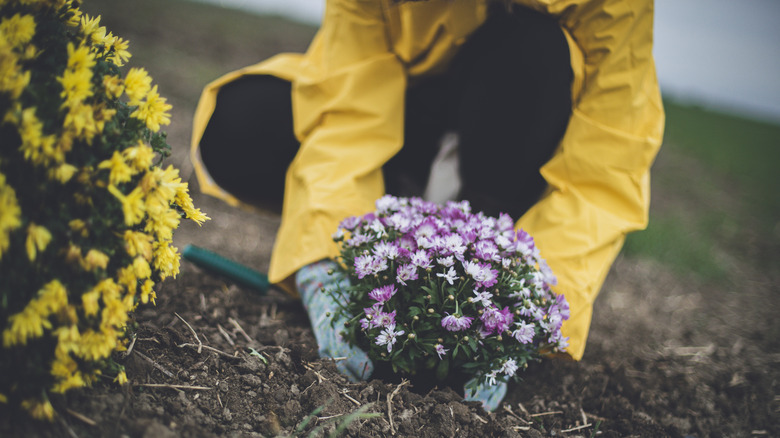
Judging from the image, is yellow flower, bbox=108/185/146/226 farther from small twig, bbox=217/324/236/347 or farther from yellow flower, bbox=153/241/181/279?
small twig, bbox=217/324/236/347

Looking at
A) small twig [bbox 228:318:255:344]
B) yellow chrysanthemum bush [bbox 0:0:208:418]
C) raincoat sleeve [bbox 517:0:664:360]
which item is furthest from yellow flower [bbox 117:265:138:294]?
raincoat sleeve [bbox 517:0:664:360]

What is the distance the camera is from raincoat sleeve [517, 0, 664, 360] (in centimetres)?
153

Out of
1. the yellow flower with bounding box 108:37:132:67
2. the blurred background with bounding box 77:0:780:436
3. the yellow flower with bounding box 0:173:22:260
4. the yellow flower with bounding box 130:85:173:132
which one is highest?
the yellow flower with bounding box 108:37:132:67

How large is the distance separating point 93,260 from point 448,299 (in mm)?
798

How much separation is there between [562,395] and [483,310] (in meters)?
0.75

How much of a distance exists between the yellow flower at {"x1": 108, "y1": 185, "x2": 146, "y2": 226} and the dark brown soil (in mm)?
436

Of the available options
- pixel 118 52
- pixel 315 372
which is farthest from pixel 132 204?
pixel 315 372

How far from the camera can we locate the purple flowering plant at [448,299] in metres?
1.17

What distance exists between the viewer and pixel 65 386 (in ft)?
3.01

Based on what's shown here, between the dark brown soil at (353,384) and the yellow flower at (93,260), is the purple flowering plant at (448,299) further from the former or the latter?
the yellow flower at (93,260)

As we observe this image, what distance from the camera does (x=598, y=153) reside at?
1629 millimetres

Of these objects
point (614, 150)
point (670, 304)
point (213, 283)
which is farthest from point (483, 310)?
point (670, 304)

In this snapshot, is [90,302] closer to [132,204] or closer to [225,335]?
[132,204]

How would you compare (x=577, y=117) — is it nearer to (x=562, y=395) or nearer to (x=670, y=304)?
(x=562, y=395)
